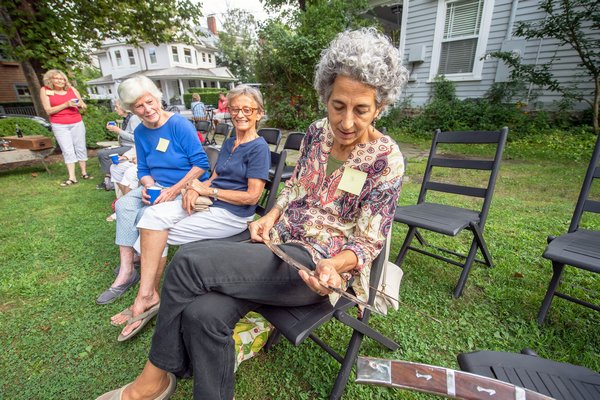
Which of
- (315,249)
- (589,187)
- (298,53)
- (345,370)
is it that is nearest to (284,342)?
(345,370)

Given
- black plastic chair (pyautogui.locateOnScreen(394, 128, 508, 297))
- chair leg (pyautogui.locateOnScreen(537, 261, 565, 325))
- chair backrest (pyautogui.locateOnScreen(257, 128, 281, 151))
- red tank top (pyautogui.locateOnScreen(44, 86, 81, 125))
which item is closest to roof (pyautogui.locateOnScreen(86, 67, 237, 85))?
red tank top (pyautogui.locateOnScreen(44, 86, 81, 125))

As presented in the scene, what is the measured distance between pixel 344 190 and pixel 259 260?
527mm

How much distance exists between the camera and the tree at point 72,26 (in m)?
6.12

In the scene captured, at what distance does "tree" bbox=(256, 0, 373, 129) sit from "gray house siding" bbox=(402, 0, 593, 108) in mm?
1850

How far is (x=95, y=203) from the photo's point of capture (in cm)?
426

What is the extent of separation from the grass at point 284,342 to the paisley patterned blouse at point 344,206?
2.31ft

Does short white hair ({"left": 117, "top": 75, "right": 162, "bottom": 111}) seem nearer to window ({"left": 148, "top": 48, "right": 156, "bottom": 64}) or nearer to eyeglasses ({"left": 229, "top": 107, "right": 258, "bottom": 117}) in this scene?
eyeglasses ({"left": 229, "top": 107, "right": 258, "bottom": 117})

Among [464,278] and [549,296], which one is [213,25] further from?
[549,296]

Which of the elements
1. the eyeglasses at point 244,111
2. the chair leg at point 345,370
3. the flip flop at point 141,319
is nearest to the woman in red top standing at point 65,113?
the eyeglasses at point 244,111

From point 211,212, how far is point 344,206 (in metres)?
0.97

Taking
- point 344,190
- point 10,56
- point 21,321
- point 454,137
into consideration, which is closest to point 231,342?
point 344,190

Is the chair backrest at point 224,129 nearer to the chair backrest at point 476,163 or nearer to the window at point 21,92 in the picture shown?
the chair backrest at point 476,163

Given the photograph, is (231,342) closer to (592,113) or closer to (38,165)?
(38,165)

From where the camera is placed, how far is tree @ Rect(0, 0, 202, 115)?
6117mm
